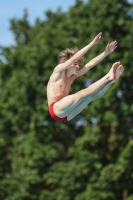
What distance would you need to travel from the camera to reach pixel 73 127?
3109cm

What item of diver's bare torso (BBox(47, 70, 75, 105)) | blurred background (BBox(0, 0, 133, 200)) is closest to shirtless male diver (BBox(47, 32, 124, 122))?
diver's bare torso (BBox(47, 70, 75, 105))

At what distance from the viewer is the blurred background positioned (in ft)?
93.7

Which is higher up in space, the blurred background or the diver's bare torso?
the blurred background

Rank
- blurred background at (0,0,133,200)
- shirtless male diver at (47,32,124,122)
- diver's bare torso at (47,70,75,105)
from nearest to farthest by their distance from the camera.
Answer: shirtless male diver at (47,32,124,122) < diver's bare torso at (47,70,75,105) < blurred background at (0,0,133,200)

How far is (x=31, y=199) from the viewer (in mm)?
29094

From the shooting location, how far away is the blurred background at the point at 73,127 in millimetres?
28562

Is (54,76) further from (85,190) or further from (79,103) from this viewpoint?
(85,190)

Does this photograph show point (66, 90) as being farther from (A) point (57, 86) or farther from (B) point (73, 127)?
(B) point (73, 127)

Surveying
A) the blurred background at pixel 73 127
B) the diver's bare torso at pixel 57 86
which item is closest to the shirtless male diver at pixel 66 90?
the diver's bare torso at pixel 57 86

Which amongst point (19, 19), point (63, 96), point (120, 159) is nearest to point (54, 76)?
point (63, 96)

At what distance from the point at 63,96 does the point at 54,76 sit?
0.38m

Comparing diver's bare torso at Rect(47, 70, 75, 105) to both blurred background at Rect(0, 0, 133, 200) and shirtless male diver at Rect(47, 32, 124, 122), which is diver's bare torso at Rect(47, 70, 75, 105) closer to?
shirtless male diver at Rect(47, 32, 124, 122)

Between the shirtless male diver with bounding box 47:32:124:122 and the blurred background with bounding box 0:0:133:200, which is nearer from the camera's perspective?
the shirtless male diver with bounding box 47:32:124:122

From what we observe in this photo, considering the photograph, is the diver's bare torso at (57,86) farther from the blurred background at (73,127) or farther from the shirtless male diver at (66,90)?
the blurred background at (73,127)
